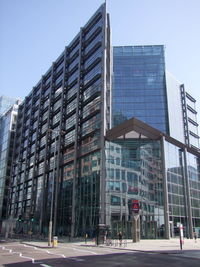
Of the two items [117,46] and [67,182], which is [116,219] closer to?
[67,182]

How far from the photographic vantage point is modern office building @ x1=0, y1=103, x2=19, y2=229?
102406 millimetres

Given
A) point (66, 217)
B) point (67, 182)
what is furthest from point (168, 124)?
point (66, 217)

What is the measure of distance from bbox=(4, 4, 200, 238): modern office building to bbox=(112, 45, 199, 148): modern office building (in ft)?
0.93

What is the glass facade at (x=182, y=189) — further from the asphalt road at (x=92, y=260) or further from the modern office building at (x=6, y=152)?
the modern office building at (x=6, y=152)

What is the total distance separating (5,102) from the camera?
132250mm

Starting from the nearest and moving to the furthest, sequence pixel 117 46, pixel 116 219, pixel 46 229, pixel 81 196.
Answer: pixel 116 219, pixel 81 196, pixel 46 229, pixel 117 46

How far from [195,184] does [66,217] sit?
29.2 meters

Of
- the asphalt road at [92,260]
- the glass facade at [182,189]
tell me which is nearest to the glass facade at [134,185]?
the glass facade at [182,189]

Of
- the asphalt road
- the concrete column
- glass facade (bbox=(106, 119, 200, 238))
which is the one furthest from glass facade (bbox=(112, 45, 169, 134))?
the asphalt road

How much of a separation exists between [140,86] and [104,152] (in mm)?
32582

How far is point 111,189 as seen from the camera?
4669cm

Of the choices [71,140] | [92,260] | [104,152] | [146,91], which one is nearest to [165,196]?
[104,152]

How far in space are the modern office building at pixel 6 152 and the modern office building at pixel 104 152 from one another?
17.2 metres

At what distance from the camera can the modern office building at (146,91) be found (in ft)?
238
